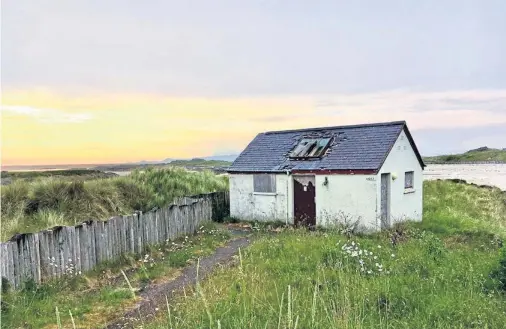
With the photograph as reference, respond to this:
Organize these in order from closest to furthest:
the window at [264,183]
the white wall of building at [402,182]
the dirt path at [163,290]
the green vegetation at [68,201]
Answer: the dirt path at [163,290], the green vegetation at [68,201], the white wall of building at [402,182], the window at [264,183]

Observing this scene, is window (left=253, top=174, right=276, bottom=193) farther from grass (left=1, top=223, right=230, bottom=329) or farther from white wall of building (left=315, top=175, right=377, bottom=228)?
grass (left=1, top=223, right=230, bottom=329)

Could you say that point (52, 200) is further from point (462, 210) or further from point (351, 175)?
point (462, 210)

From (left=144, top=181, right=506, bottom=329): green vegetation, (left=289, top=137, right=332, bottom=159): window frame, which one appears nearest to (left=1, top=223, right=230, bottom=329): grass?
(left=144, top=181, right=506, bottom=329): green vegetation

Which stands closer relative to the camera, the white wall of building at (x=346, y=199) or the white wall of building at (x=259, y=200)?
the white wall of building at (x=346, y=199)

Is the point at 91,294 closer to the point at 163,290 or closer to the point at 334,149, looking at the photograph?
the point at 163,290

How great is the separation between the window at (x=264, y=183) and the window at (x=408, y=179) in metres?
5.83

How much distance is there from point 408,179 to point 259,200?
6.83 m

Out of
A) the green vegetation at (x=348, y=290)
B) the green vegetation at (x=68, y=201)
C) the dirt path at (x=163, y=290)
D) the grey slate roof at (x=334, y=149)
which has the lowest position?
the dirt path at (x=163, y=290)

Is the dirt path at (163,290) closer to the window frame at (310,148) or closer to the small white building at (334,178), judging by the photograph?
the small white building at (334,178)

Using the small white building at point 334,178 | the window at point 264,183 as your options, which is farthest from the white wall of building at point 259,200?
the window at point 264,183

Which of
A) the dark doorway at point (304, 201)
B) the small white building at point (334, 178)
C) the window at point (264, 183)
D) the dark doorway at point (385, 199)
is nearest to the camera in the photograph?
the small white building at point (334, 178)

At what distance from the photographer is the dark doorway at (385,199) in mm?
15922

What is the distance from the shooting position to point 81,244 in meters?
9.44

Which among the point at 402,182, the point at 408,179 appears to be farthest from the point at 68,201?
the point at 408,179
